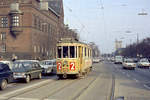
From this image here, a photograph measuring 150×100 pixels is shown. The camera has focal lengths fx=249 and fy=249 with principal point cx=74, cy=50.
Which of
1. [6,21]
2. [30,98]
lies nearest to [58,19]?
[6,21]

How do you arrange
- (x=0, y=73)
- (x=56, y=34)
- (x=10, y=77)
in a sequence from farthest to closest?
(x=56, y=34) → (x=10, y=77) → (x=0, y=73)

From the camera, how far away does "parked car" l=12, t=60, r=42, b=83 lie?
17.6 meters

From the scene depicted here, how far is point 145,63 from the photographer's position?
4781 cm

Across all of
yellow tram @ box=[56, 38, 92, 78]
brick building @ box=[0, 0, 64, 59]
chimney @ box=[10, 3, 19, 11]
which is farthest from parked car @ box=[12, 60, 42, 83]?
chimney @ box=[10, 3, 19, 11]

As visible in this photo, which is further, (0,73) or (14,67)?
(14,67)

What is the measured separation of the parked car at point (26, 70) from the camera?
57.8 ft

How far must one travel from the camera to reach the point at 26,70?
1808cm

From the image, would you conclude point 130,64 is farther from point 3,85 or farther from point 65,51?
point 3,85

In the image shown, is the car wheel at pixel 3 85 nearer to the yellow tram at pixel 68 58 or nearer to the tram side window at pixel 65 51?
the yellow tram at pixel 68 58

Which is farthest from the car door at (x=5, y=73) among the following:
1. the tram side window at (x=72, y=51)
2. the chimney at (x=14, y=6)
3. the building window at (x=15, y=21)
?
the building window at (x=15, y=21)

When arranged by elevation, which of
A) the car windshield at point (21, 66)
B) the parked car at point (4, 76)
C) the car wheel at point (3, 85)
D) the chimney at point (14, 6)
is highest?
the chimney at point (14, 6)

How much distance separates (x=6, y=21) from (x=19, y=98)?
155ft

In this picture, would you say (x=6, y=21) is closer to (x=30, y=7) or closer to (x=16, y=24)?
(x=16, y=24)

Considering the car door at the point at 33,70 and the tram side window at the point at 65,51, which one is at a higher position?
the tram side window at the point at 65,51
